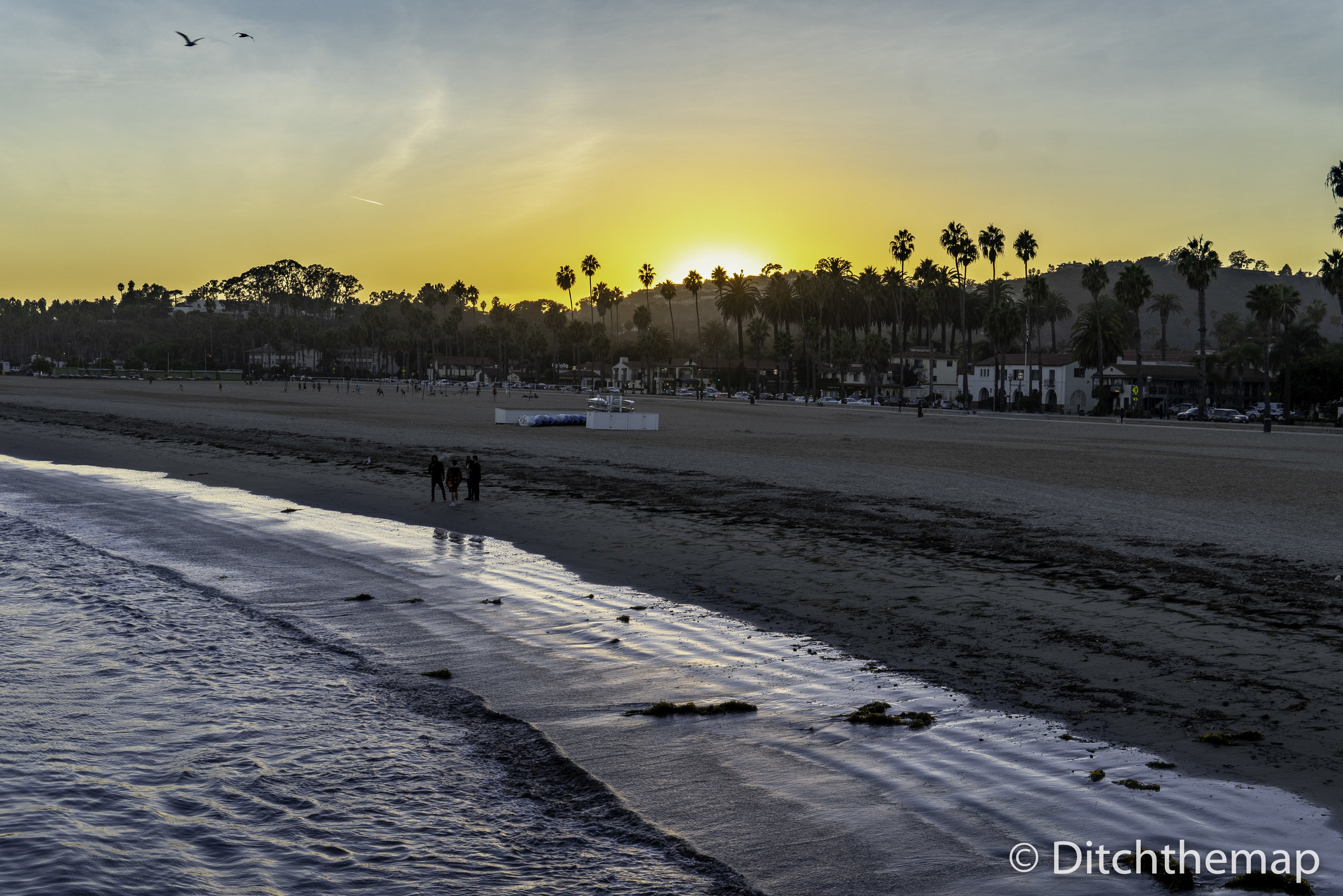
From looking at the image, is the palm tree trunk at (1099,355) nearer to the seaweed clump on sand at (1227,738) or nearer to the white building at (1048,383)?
the white building at (1048,383)

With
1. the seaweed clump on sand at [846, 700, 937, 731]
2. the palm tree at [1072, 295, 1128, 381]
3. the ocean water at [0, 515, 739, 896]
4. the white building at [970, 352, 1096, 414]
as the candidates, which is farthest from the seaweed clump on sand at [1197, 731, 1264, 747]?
the palm tree at [1072, 295, 1128, 381]

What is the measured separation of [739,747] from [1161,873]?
3499mm

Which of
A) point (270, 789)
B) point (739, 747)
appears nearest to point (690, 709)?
point (739, 747)

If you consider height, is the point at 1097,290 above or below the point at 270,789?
above

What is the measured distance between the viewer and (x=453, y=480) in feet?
82.5

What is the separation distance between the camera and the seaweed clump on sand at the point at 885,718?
9.34m

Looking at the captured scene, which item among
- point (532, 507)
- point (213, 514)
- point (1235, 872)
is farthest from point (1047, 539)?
point (213, 514)

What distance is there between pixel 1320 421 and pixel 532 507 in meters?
88.1

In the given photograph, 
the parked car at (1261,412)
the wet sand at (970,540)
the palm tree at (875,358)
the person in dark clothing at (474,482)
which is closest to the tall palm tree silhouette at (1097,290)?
the parked car at (1261,412)

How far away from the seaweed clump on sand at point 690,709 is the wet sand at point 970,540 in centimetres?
247

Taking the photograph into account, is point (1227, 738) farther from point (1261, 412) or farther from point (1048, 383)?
point (1048, 383)

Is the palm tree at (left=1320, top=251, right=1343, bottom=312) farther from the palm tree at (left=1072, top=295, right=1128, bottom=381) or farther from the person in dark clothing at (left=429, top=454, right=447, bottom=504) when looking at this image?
the person in dark clothing at (left=429, top=454, right=447, bottom=504)

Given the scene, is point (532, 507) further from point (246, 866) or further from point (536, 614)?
point (246, 866)

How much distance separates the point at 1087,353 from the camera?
391ft
